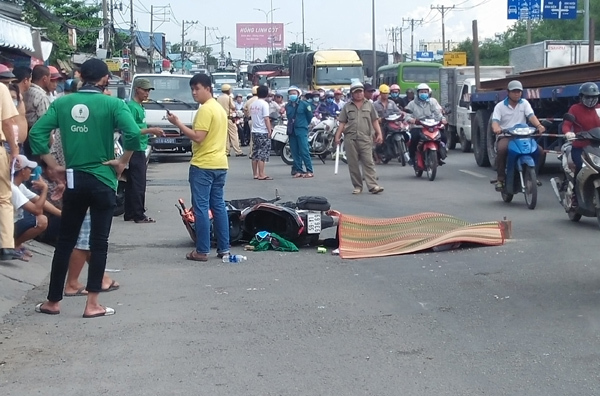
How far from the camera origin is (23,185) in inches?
380

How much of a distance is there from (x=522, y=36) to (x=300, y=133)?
60803mm

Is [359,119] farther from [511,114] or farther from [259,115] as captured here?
[259,115]

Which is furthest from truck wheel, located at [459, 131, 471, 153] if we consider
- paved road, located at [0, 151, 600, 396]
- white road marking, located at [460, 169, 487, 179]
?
paved road, located at [0, 151, 600, 396]

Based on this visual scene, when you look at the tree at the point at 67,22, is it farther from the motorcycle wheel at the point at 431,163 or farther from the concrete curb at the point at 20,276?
the concrete curb at the point at 20,276

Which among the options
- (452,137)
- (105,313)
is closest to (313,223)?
(105,313)

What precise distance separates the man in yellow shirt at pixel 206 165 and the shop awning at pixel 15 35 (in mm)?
7005

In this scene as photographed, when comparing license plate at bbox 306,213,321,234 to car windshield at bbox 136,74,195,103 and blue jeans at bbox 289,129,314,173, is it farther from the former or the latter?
car windshield at bbox 136,74,195,103

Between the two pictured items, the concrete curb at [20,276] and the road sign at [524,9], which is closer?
the concrete curb at [20,276]

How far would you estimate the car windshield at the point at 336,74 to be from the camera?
3975 cm

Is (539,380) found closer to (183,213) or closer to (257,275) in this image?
(257,275)

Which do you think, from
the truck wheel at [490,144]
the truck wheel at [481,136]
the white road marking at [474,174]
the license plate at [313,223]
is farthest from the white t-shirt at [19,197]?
the truck wheel at [481,136]

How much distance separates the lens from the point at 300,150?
19625 mm

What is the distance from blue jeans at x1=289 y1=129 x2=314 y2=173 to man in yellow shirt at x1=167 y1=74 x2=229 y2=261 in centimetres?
961

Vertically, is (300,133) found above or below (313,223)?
above
